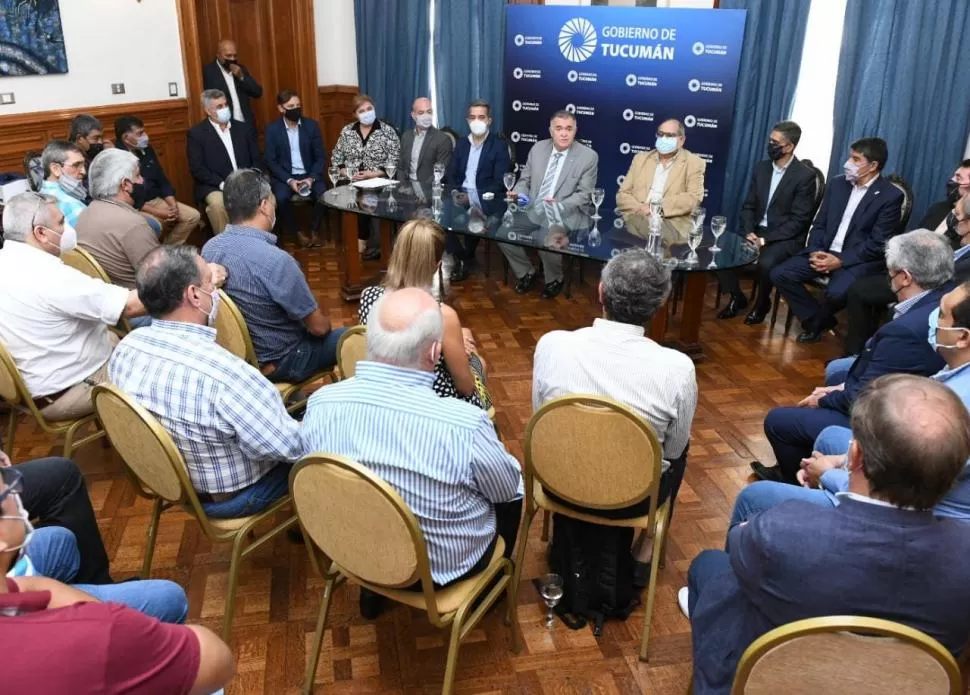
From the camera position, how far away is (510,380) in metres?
4.04

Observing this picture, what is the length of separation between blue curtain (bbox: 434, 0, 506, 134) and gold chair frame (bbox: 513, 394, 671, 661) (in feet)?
16.6

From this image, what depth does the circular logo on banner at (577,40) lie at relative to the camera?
6070 mm

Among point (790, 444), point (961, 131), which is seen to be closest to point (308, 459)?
point (790, 444)

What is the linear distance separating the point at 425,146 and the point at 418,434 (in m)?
4.56

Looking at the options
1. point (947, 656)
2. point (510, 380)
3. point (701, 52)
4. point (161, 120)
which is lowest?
point (510, 380)

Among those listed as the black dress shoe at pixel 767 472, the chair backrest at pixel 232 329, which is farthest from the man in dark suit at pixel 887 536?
the chair backrest at pixel 232 329

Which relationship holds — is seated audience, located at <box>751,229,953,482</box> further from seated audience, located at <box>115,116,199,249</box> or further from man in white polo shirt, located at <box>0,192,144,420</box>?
seated audience, located at <box>115,116,199,249</box>

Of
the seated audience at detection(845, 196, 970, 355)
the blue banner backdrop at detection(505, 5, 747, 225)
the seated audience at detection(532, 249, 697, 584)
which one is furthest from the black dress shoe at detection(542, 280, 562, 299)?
the seated audience at detection(532, 249, 697, 584)

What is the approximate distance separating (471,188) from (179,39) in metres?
3.00

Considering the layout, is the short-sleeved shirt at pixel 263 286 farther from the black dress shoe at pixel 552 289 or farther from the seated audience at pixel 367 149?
the seated audience at pixel 367 149

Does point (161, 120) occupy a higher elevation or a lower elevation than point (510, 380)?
higher

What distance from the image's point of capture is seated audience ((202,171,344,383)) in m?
2.99

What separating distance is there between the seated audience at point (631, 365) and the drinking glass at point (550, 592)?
0.28m

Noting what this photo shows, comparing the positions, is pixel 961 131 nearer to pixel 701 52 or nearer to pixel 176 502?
pixel 701 52
